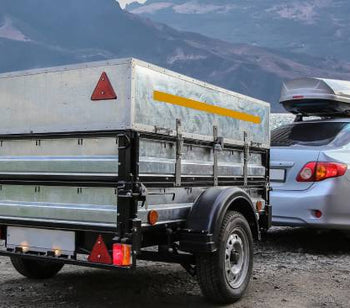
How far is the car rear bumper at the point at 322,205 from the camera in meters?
6.01

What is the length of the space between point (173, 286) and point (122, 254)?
1.59 m

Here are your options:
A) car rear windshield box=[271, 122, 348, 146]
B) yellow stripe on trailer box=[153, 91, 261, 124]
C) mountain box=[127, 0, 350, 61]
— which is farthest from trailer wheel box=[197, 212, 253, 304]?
mountain box=[127, 0, 350, 61]

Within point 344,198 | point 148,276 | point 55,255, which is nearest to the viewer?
point 55,255

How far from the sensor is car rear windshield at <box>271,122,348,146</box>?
661 cm

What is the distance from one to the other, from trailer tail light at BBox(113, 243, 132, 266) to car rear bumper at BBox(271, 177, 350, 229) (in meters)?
3.17

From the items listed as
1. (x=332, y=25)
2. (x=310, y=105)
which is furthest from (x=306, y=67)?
(x=310, y=105)

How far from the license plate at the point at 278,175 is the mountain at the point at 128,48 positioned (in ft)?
354

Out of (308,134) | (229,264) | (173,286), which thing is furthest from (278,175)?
(229,264)

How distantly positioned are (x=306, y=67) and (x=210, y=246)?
132 metres

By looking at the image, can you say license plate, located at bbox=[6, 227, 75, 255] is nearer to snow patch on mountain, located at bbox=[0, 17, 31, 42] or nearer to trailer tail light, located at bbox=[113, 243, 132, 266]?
trailer tail light, located at bbox=[113, 243, 132, 266]

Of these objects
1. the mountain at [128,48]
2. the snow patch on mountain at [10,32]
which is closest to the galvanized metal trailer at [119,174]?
the mountain at [128,48]

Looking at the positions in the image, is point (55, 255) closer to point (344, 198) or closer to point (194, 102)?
point (194, 102)

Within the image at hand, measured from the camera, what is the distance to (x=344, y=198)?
19.9 feet

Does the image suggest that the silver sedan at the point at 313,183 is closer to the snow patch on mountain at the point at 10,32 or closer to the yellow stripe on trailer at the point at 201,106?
the yellow stripe on trailer at the point at 201,106
